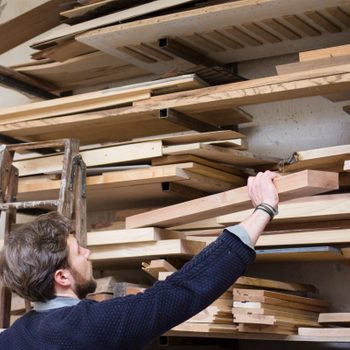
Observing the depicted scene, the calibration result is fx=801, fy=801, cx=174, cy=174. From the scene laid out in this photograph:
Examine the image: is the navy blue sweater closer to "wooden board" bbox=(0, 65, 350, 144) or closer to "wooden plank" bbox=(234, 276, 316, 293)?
"wooden plank" bbox=(234, 276, 316, 293)

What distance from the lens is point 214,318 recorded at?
2848 millimetres

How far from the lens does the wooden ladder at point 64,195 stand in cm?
325

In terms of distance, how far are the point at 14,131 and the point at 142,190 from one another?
26.0 inches

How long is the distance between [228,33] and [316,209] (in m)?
0.89

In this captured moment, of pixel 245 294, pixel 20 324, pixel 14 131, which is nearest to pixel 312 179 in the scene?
pixel 245 294

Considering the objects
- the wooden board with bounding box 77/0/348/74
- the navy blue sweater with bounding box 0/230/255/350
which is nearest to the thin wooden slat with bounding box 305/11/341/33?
the wooden board with bounding box 77/0/348/74

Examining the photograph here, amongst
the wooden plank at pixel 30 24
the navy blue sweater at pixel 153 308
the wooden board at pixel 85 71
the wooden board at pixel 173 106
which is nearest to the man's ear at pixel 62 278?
the navy blue sweater at pixel 153 308

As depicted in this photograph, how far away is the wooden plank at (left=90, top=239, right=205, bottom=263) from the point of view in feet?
9.97

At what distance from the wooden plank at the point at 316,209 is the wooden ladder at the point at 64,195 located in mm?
835

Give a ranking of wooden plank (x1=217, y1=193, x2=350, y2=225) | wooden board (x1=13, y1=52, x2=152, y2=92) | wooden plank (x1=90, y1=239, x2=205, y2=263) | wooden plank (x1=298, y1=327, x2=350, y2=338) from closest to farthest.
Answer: wooden plank (x1=298, y1=327, x2=350, y2=338) → wooden plank (x1=217, y1=193, x2=350, y2=225) → wooden plank (x1=90, y1=239, x2=205, y2=263) → wooden board (x1=13, y1=52, x2=152, y2=92)

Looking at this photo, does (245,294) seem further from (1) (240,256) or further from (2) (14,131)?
(2) (14,131)

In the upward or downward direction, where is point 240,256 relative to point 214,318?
upward

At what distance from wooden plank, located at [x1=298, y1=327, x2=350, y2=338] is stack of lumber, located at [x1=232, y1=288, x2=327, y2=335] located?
0.06 metres

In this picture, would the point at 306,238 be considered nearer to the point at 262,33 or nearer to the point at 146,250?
the point at 146,250
